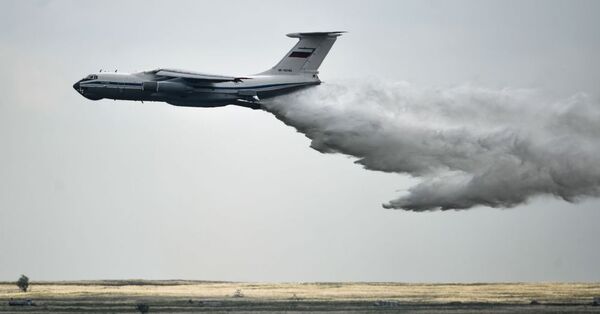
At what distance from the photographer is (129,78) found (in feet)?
236

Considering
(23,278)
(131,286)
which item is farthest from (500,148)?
(23,278)

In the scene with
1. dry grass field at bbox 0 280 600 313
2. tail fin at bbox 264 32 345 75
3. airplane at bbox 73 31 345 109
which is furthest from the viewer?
tail fin at bbox 264 32 345 75

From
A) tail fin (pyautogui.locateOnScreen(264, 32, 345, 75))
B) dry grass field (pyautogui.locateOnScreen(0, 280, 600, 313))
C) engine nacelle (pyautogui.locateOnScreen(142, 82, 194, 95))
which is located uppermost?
tail fin (pyautogui.locateOnScreen(264, 32, 345, 75))

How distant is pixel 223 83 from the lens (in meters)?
70.8

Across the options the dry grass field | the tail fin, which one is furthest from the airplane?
the dry grass field

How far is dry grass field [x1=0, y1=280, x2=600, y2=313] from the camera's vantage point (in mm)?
71625

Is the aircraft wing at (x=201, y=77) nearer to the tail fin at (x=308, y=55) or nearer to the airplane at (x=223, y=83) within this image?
the airplane at (x=223, y=83)

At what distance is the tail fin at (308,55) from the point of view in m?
72.1

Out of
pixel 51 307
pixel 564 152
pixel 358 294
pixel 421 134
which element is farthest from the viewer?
pixel 358 294

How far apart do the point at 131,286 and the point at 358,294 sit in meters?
24.1

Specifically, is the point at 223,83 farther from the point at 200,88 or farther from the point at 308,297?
the point at 308,297

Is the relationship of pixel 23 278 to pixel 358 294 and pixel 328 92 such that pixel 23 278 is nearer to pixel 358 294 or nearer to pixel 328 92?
pixel 358 294

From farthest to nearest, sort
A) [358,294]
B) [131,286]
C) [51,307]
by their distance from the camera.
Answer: [131,286], [358,294], [51,307]

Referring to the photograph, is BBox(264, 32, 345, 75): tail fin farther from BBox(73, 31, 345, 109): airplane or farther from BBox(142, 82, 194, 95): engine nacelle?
BBox(142, 82, 194, 95): engine nacelle
